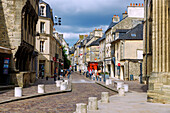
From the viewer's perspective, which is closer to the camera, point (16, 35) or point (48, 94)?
point (48, 94)

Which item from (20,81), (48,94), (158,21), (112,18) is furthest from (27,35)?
(112,18)

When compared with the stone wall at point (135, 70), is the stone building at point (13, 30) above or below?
above

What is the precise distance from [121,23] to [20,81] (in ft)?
87.7

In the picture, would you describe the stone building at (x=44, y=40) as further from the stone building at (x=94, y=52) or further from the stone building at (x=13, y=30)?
the stone building at (x=94, y=52)

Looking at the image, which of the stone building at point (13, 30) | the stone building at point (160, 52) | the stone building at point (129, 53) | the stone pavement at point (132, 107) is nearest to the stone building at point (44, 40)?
the stone building at point (129, 53)

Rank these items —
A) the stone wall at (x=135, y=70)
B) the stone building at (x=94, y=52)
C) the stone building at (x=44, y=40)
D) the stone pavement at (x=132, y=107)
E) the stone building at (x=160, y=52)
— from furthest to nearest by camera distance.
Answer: the stone building at (x=94, y=52) < the stone building at (x=44, y=40) < the stone wall at (x=135, y=70) < the stone building at (x=160, y=52) < the stone pavement at (x=132, y=107)

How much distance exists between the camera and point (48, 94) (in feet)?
50.5

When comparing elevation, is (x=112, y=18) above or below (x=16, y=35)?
above

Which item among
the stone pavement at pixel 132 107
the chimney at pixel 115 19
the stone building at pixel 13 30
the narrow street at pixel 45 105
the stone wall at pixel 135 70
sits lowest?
the narrow street at pixel 45 105

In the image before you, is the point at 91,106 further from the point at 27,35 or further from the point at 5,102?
the point at 27,35

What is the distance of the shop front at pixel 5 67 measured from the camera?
17953 mm

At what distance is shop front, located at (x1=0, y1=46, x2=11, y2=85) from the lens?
1795 cm

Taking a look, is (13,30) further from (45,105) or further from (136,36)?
(136,36)

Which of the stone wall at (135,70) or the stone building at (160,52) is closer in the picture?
the stone building at (160,52)
